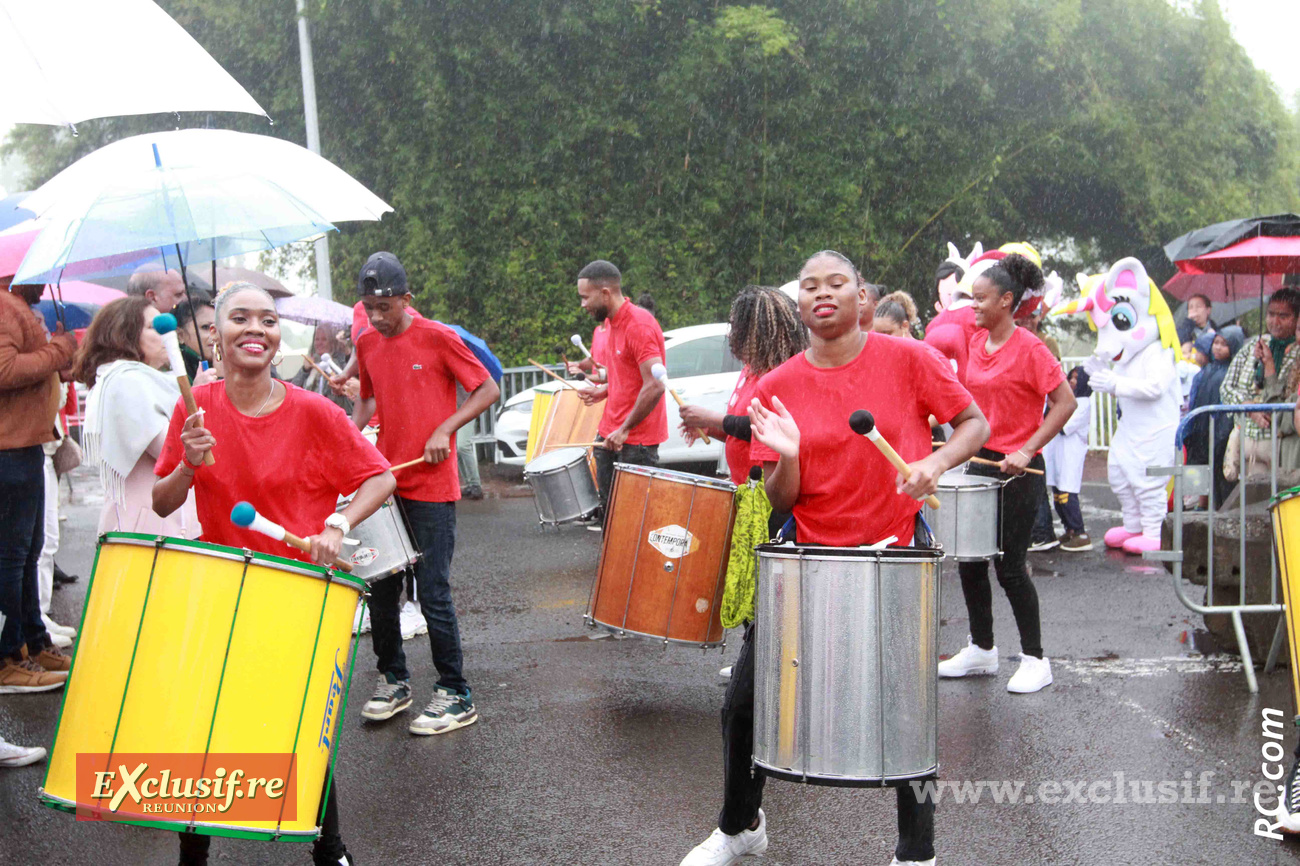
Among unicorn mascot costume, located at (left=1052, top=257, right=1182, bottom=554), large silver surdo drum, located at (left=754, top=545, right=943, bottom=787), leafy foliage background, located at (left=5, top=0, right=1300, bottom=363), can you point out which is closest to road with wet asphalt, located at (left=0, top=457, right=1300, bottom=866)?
large silver surdo drum, located at (left=754, top=545, right=943, bottom=787)

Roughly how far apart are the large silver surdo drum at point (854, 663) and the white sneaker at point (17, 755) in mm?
3388

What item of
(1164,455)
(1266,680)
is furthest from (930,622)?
(1164,455)

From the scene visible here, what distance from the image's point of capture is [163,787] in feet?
9.37

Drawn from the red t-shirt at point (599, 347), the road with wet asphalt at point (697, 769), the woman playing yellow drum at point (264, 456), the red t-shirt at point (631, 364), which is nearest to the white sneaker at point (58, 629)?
the road with wet asphalt at point (697, 769)

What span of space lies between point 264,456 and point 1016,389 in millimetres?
3733

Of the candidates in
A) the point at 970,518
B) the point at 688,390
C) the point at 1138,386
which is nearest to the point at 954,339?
the point at 970,518

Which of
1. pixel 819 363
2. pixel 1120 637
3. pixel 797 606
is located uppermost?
pixel 819 363

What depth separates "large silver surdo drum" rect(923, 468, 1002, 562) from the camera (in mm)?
5695

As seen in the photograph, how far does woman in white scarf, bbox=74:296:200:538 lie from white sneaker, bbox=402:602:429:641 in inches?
74.7

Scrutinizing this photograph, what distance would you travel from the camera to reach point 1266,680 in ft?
19.2

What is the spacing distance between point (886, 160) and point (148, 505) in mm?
13964

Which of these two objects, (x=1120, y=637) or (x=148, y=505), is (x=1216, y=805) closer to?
(x=1120, y=637)

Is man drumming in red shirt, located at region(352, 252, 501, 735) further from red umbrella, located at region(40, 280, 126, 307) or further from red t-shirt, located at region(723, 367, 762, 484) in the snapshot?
red umbrella, located at region(40, 280, 126, 307)

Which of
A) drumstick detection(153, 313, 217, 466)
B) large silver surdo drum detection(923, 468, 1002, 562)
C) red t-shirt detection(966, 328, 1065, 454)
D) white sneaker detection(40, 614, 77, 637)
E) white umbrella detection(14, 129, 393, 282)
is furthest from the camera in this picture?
white sneaker detection(40, 614, 77, 637)
